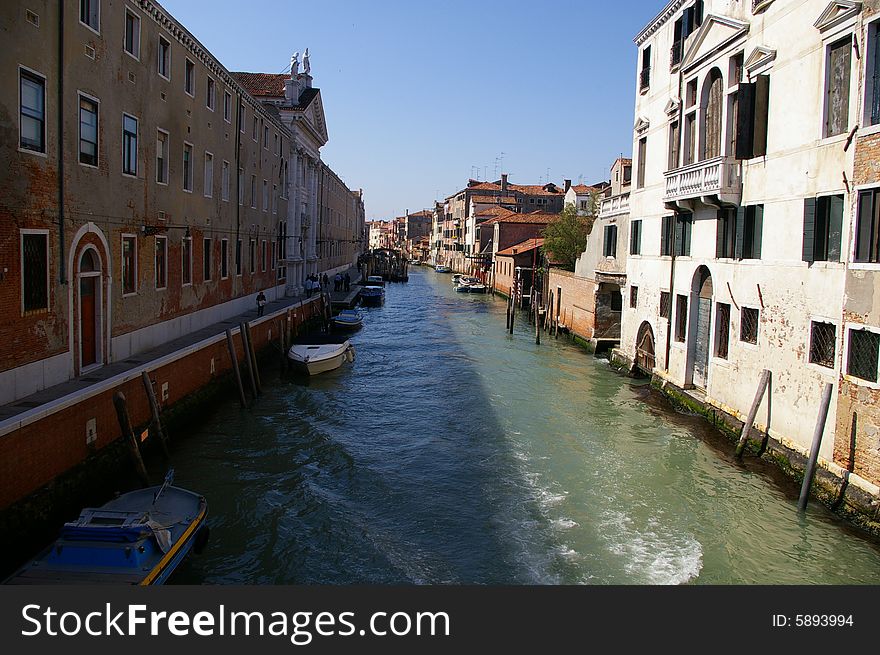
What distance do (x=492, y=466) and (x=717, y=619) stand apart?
730 centimetres

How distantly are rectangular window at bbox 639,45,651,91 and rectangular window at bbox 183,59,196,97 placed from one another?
11.1 metres

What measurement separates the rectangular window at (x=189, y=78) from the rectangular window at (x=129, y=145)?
3161 mm

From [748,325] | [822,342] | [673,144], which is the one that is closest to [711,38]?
[673,144]

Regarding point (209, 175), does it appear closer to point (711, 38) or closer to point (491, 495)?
point (711, 38)

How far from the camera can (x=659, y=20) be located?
17.3 metres

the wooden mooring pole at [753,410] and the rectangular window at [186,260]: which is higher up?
the rectangular window at [186,260]

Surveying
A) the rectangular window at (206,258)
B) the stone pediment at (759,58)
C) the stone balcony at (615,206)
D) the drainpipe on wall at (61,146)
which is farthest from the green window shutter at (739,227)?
the rectangular window at (206,258)

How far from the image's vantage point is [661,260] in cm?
1667

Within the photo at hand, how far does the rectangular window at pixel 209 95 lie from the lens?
701 inches

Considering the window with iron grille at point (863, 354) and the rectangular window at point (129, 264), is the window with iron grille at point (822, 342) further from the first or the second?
the rectangular window at point (129, 264)

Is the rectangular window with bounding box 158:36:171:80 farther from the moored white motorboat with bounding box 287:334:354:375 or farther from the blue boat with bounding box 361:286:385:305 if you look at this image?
the blue boat with bounding box 361:286:385:305

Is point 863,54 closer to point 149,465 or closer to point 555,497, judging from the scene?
point 555,497

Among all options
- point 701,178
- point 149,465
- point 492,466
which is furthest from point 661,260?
point 149,465

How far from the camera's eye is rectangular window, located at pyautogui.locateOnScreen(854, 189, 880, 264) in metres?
8.77
